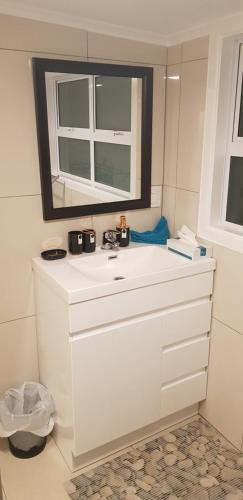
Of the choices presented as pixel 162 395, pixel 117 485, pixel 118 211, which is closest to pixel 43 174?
pixel 118 211

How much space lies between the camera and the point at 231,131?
1.87m

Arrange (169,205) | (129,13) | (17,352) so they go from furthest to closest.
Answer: (169,205) < (17,352) < (129,13)

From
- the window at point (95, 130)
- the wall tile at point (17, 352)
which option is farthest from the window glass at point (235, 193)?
the wall tile at point (17, 352)

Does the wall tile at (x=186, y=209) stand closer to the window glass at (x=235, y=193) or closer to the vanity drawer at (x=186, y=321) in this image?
the window glass at (x=235, y=193)

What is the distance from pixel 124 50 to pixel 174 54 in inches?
10.7

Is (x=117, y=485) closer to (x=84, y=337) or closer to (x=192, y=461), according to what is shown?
(x=192, y=461)

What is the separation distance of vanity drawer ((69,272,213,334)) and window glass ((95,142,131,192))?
24.6 inches

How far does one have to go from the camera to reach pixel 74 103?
6.01 ft

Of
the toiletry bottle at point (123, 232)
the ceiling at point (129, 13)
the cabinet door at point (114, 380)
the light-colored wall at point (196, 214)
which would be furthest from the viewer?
the toiletry bottle at point (123, 232)

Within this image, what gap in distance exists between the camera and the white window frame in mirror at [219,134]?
1739 millimetres

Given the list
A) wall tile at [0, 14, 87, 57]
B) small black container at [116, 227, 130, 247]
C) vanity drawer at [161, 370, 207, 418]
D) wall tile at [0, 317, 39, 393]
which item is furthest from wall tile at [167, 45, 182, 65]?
vanity drawer at [161, 370, 207, 418]

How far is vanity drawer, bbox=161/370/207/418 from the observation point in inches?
78.0

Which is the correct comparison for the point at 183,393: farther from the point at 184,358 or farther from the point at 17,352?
the point at 17,352

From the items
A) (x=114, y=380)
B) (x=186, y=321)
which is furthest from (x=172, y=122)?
(x=114, y=380)
